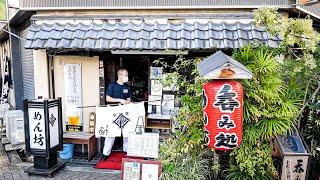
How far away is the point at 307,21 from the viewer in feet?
17.5

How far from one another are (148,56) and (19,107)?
7262mm

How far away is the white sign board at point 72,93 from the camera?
9164mm

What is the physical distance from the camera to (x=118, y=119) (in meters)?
8.84

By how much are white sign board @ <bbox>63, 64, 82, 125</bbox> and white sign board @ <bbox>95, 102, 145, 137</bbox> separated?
94 centimetres

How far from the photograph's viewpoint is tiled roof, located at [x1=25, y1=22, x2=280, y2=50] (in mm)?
7613

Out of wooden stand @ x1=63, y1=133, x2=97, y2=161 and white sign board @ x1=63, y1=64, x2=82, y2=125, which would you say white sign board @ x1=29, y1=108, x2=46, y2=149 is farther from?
white sign board @ x1=63, y1=64, x2=82, y2=125

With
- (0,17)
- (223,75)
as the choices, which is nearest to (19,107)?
(0,17)

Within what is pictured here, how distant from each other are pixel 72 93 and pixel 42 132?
173 cm

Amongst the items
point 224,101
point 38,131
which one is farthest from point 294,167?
point 38,131

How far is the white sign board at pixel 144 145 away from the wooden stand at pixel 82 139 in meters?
1.67

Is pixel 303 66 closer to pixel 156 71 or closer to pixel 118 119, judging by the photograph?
pixel 156 71

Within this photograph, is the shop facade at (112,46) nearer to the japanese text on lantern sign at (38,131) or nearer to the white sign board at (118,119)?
the white sign board at (118,119)

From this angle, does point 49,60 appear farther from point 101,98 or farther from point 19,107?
point 19,107

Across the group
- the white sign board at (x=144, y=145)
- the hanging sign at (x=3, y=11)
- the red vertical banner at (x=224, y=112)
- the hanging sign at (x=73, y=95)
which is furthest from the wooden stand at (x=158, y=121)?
the hanging sign at (x=3, y=11)
